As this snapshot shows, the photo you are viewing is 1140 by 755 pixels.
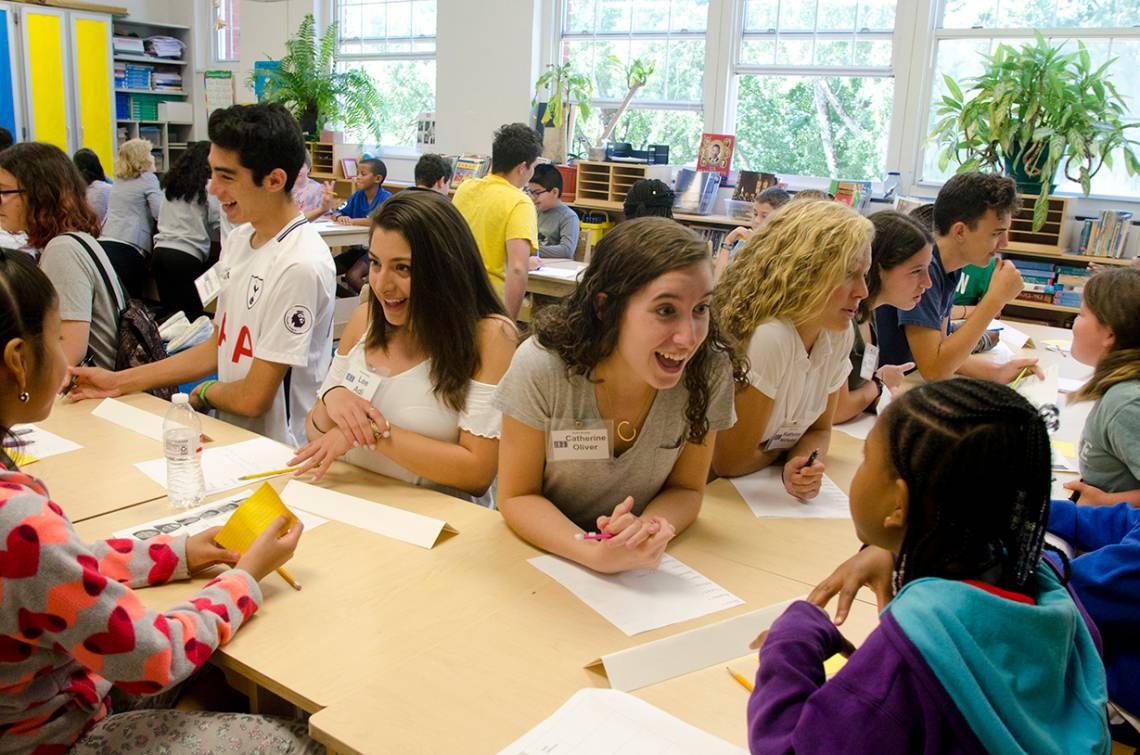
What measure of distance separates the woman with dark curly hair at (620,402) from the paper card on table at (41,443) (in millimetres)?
1156

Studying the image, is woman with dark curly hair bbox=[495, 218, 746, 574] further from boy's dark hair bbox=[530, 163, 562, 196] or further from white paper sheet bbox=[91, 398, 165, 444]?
boy's dark hair bbox=[530, 163, 562, 196]

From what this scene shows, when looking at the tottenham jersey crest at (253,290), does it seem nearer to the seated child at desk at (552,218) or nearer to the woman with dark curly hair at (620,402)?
the woman with dark curly hair at (620,402)

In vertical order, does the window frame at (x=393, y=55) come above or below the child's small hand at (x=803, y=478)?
above

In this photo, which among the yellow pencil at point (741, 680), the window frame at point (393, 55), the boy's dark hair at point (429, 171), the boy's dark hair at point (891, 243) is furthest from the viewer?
the window frame at point (393, 55)

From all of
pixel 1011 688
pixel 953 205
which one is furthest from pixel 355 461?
pixel 953 205

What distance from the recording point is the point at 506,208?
460 centimetres

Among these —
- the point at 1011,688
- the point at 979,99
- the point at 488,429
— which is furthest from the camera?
the point at 979,99

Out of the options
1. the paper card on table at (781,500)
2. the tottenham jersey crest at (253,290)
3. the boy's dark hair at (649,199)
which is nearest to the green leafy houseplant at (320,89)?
the boy's dark hair at (649,199)

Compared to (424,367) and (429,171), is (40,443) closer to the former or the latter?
(424,367)

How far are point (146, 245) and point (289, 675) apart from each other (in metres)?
5.11

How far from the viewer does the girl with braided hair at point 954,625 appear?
0.85 metres

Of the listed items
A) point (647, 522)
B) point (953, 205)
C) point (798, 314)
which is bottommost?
point (647, 522)

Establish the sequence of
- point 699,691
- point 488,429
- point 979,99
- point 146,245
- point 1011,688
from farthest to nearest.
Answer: point 146,245, point 979,99, point 488,429, point 699,691, point 1011,688

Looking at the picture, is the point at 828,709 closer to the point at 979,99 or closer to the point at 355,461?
the point at 355,461
